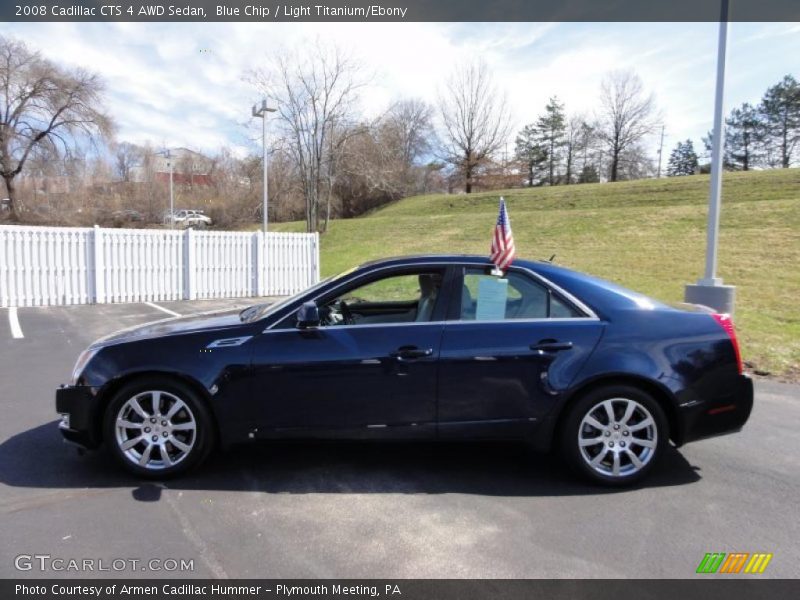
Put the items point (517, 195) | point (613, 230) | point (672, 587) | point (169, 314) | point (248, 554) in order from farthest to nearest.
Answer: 1. point (517, 195)
2. point (613, 230)
3. point (169, 314)
4. point (248, 554)
5. point (672, 587)

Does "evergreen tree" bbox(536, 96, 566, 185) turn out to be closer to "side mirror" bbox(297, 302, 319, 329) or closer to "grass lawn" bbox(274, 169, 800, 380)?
"grass lawn" bbox(274, 169, 800, 380)

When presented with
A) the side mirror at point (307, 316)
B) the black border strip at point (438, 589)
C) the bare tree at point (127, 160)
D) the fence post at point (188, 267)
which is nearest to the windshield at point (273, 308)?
the side mirror at point (307, 316)

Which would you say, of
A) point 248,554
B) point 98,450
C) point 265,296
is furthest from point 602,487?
point 265,296

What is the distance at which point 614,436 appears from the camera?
3.71m

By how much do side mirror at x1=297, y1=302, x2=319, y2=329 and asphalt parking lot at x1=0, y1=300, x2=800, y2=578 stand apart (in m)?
1.08

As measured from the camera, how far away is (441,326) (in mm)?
3760

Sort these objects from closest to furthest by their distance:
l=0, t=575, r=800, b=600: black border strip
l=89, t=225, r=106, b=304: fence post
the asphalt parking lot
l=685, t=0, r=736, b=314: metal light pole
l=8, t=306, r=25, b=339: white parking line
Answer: l=0, t=575, r=800, b=600: black border strip
the asphalt parking lot
l=685, t=0, r=736, b=314: metal light pole
l=8, t=306, r=25, b=339: white parking line
l=89, t=225, r=106, b=304: fence post

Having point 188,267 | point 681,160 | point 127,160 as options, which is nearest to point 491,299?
point 188,267

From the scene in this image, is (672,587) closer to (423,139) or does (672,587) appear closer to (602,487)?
(602,487)

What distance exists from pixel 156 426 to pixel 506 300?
2559mm

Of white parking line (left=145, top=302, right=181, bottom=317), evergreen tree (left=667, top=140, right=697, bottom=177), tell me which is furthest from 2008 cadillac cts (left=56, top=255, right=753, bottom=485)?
evergreen tree (left=667, top=140, right=697, bottom=177)

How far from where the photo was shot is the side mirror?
144 inches

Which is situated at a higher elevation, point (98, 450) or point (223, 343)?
point (223, 343)

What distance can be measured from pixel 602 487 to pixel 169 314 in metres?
9.71
